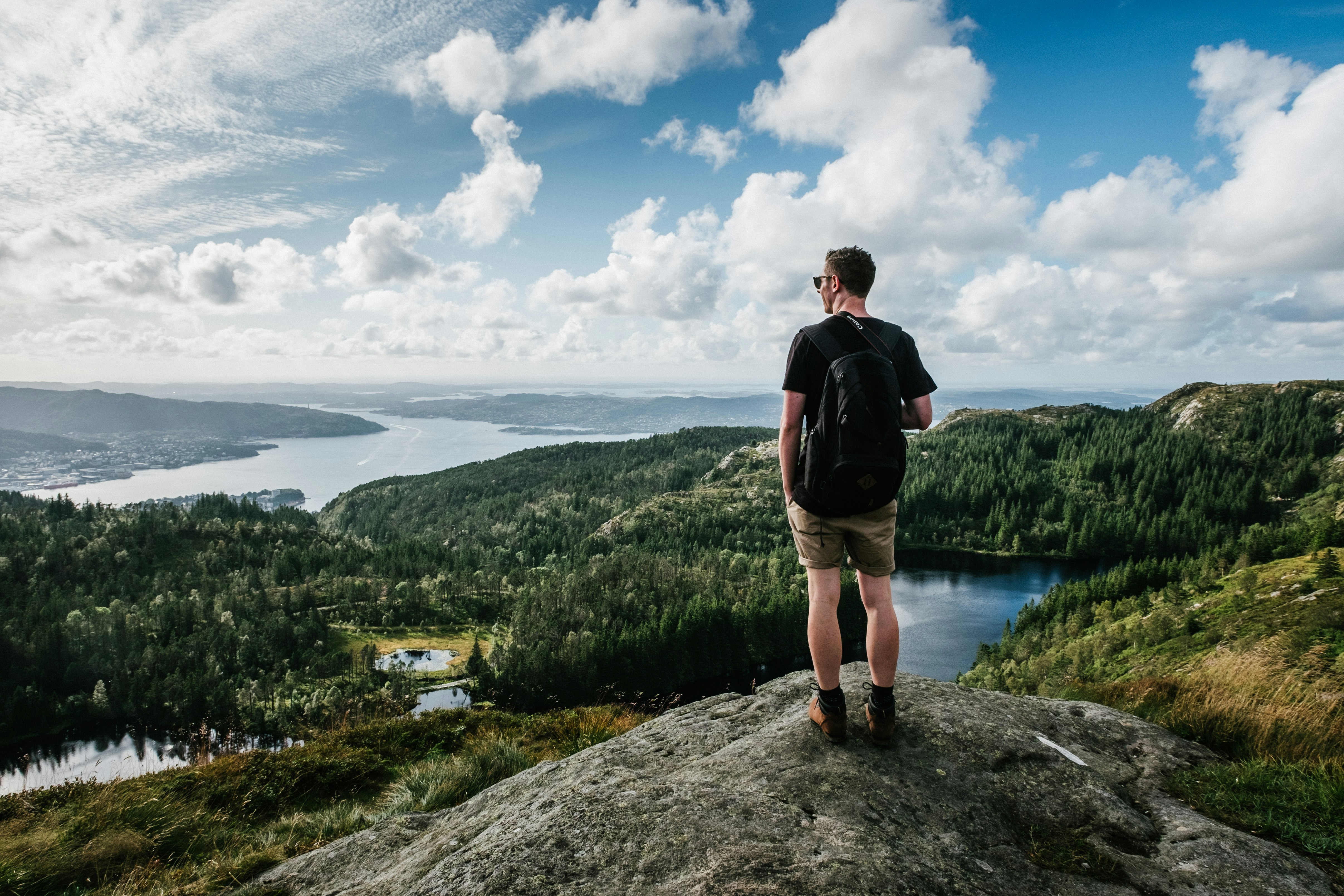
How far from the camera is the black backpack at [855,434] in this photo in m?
4.39

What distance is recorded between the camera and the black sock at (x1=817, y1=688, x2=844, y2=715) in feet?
15.9

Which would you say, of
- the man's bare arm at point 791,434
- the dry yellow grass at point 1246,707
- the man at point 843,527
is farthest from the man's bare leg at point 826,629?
the dry yellow grass at point 1246,707

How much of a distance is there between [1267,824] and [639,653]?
75.5 metres

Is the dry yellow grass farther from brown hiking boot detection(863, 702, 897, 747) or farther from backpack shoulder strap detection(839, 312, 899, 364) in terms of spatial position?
backpack shoulder strap detection(839, 312, 899, 364)

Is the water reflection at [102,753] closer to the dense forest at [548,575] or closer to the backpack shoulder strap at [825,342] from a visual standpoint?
the dense forest at [548,575]

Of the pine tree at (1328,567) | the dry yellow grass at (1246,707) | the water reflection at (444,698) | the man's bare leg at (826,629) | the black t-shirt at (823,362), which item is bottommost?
the water reflection at (444,698)

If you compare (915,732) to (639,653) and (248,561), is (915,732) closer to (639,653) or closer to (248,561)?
(639,653)

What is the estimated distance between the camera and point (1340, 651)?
19469 millimetres

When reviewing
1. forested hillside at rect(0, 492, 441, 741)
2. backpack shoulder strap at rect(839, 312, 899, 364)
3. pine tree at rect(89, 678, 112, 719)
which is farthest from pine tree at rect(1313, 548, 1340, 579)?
pine tree at rect(89, 678, 112, 719)

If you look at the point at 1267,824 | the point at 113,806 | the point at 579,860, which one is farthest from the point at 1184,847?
the point at 113,806

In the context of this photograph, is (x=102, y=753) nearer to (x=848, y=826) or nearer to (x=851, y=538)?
(x=848, y=826)

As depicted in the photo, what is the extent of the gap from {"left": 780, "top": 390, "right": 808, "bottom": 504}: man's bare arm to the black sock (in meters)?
1.64

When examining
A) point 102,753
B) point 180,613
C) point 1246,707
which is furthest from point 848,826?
point 180,613

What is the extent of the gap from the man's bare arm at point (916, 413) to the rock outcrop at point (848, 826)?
2623 mm
